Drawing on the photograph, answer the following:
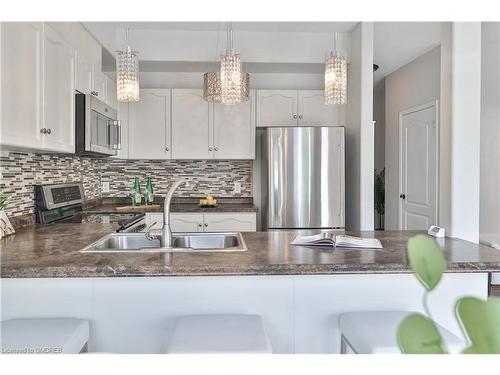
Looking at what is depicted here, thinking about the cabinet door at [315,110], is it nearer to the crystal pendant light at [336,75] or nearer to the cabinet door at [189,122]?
the cabinet door at [189,122]

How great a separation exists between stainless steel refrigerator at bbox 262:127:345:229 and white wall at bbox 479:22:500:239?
157cm

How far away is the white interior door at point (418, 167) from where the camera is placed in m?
4.17

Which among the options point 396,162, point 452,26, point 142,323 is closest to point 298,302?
point 142,323

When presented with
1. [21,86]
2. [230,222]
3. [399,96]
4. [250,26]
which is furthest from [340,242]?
[399,96]

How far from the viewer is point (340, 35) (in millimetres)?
3623

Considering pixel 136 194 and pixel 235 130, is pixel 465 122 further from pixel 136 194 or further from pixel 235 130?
pixel 136 194

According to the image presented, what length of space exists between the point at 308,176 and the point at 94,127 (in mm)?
1820

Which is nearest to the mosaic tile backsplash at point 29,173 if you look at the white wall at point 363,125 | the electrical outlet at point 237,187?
the electrical outlet at point 237,187

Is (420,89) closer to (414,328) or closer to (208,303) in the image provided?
(208,303)

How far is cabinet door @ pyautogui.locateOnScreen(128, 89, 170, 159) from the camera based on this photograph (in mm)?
3891

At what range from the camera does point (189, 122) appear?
3.91m

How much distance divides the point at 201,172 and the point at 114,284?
273 centimetres
